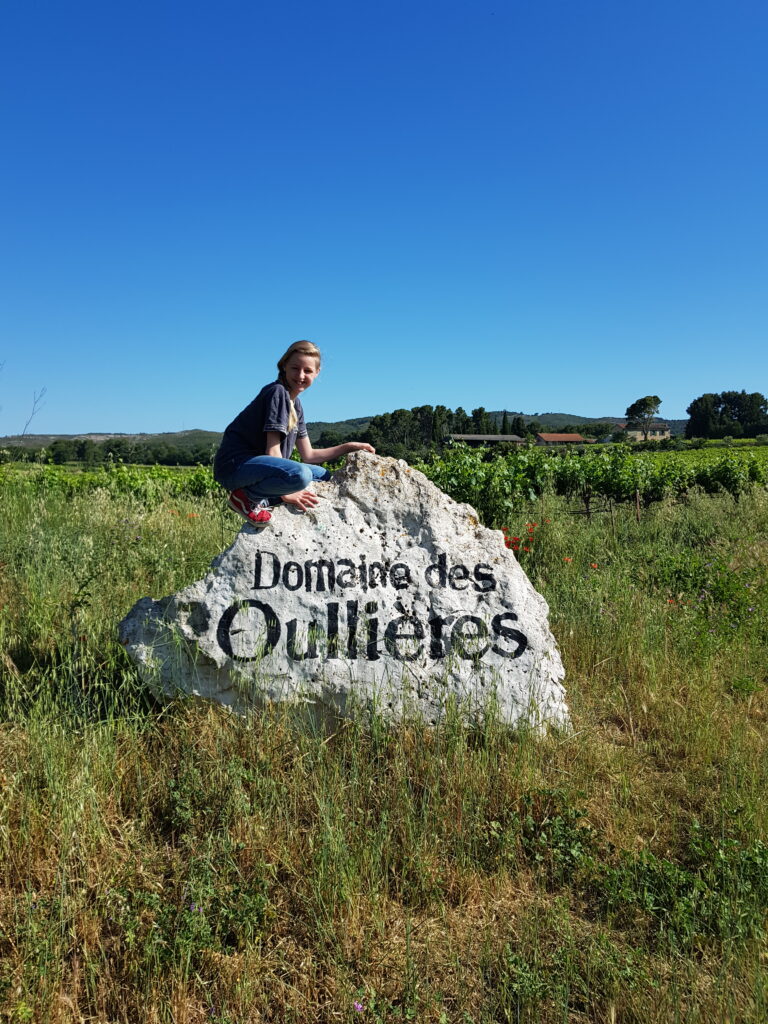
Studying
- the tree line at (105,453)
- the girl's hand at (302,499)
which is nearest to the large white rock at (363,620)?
the girl's hand at (302,499)

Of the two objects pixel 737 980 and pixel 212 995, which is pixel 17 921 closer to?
pixel 212 995

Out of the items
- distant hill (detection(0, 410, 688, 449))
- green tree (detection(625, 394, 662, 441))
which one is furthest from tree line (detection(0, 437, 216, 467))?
green tree (detection(625, 394, 662, 441))

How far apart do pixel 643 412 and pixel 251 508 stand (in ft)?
432

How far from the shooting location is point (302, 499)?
364cm

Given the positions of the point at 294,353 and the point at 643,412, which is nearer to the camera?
the point at 294,353

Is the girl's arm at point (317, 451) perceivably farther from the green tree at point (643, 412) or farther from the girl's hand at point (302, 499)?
the green tree at point (643, 412)

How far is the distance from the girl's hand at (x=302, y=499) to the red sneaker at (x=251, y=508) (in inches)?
5.5

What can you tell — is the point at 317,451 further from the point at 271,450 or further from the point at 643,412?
the point at 643,412

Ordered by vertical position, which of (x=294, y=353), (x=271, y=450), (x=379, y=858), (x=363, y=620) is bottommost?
(x=379, y=858)

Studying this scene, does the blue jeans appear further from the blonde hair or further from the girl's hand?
the blonde hair

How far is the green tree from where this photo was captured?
397 ft

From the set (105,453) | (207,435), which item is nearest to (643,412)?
(207,435)

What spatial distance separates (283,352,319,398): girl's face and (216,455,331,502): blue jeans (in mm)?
569

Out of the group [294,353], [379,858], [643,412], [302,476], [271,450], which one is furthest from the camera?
[643,412]
